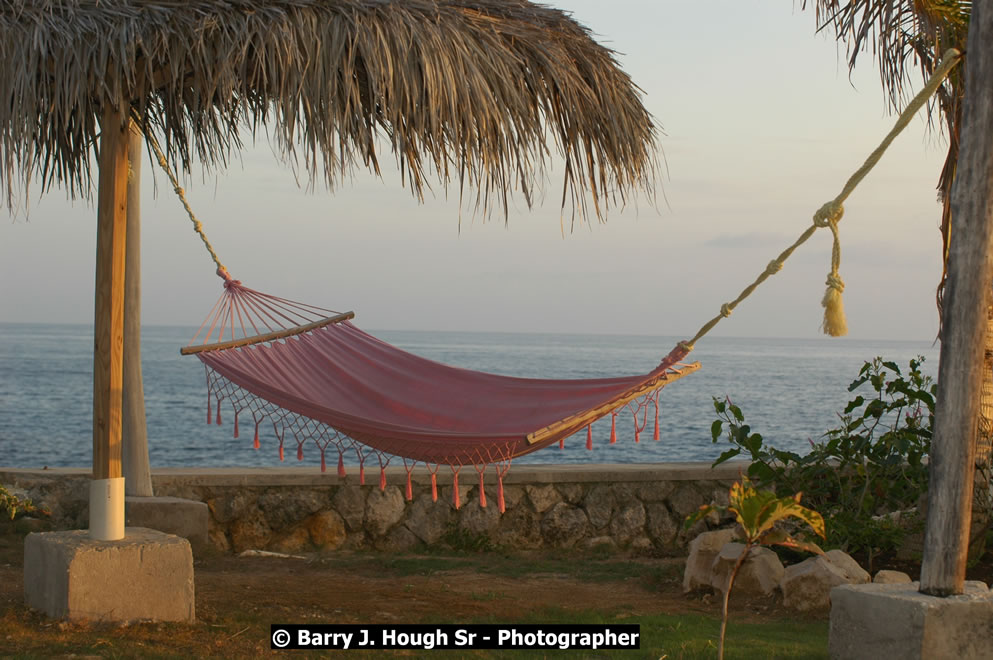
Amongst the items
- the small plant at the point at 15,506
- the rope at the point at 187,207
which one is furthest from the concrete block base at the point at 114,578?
the rope at the point at 187,207

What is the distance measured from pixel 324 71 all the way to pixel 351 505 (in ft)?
6.97

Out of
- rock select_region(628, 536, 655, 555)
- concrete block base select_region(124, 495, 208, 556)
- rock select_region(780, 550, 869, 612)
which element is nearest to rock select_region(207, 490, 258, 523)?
concrete block base select_region(124, 495, 208, 556)

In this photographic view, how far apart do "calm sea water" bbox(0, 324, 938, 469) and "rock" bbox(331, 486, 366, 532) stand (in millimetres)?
2499

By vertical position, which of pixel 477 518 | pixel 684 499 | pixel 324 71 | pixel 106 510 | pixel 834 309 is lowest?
pixel 477 518

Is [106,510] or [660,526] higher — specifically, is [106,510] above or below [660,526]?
above

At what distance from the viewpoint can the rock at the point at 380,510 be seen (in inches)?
163

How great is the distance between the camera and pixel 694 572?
3.36 m

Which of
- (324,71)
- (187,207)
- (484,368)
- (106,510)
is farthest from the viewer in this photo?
(484,368)

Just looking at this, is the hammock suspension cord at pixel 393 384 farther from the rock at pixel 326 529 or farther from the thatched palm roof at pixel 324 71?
the rock at pixel 326 529

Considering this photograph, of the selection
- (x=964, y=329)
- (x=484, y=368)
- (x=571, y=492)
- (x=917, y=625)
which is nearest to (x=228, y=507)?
(x=571, y=492)

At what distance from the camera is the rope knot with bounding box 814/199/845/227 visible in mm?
2482

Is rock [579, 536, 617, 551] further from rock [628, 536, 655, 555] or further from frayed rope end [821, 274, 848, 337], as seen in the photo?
frayed rope end [821, 274, 848, 337]

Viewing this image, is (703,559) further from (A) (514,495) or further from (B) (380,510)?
(B) (380,510)

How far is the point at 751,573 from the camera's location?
10.8 ft
